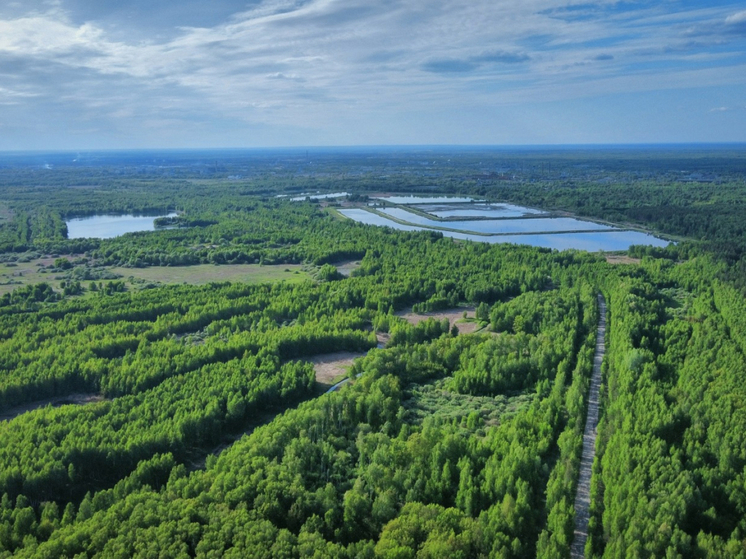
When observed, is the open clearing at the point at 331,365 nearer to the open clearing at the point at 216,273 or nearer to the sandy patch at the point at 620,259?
the open clearing at the point at 216,273

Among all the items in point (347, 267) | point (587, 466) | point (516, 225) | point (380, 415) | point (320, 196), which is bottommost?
point (587, 466)

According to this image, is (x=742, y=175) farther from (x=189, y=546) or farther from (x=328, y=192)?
(x=189, y=546)

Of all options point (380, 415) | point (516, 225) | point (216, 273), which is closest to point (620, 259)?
point (516, 225)

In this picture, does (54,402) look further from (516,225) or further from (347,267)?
(516,225)

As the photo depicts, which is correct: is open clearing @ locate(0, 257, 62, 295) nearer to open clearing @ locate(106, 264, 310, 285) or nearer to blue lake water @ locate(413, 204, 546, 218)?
open clearing @ locate(106, 264, 310, 285)

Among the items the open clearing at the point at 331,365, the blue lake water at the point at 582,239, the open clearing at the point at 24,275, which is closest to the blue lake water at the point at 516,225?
the blue lake water at the point at 582,239

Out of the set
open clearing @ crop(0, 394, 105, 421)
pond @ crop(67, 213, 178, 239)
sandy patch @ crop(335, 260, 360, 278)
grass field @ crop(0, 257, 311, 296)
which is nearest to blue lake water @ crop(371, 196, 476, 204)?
pond @ crop(67, 213, 178, 239)
